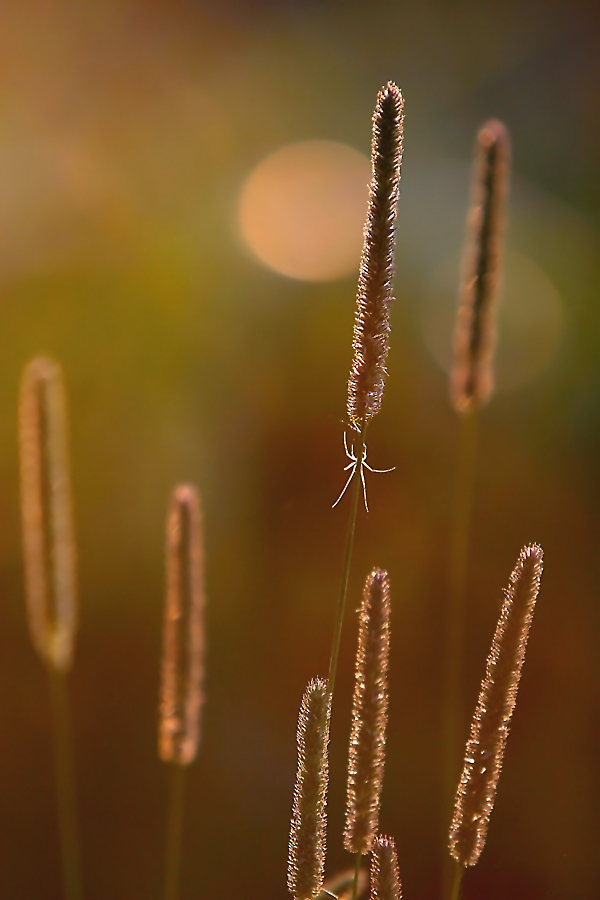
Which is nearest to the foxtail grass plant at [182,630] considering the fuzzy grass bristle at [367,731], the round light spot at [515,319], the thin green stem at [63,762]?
the fuzzy grass bristle at [367,731]

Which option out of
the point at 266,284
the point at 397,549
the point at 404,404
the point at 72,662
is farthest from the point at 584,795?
the point at 266,284

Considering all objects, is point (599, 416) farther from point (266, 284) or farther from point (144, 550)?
point (144, 550)

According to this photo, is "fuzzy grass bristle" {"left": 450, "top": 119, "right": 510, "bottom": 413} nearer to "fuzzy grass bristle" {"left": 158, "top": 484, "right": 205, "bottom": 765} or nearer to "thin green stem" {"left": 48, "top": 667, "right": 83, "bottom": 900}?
"fuzzy grass bristle" {"left": 158, "top": 484, "right": 205, "bottom": 765}

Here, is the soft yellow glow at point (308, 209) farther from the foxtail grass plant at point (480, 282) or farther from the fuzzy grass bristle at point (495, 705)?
the fuzzy grass bristle at point (495, 705)

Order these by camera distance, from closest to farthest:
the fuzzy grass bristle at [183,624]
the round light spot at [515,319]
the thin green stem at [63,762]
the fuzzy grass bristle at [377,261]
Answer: the fuzzy grass bristle at [377,261] < the fuzzy grass bristle at [183,624] < the thin green stem at [63,762] < the round light spot at [515,319]

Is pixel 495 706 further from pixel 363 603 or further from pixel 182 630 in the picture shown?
pixel 182 630

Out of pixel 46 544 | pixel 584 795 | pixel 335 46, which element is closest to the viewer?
pixel 46 544
